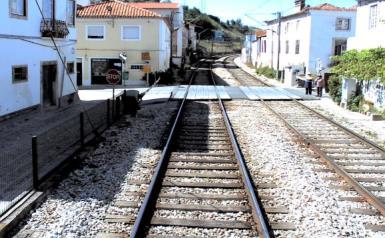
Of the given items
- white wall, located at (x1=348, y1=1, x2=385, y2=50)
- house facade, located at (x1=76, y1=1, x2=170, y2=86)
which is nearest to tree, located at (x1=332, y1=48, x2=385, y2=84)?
white wall, located at (x1=348, y1=1, x2=385, y2=50)

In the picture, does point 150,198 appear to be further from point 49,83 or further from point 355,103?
point 355,103

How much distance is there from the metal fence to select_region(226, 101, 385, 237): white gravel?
422cm

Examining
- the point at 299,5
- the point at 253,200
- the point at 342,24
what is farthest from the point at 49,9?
the point at 299,5

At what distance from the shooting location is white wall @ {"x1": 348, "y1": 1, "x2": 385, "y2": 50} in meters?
24.9

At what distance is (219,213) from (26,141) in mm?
8285

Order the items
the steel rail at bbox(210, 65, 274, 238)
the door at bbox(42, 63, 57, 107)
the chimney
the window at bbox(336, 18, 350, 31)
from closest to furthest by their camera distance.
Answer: the steel rail at bbox(210, 65, 274, 238)
the door at bbox(42, 63, 57, 107)
the window at bbox(336, 18, 350, 31)
the chimney

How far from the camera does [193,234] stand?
25.5ft

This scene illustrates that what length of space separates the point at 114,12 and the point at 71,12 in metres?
17.3

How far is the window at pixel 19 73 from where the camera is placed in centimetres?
2015

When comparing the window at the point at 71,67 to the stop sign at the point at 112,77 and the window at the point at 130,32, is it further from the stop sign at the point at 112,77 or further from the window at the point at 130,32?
the window at the point at 130,32

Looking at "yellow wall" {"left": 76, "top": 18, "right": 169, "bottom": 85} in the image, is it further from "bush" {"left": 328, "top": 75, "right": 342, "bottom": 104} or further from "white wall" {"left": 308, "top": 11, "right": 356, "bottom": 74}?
"bush" {"left": 328, "top": 75, "right": 342, "bottom": 104}

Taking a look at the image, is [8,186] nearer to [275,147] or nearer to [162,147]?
[162,147]

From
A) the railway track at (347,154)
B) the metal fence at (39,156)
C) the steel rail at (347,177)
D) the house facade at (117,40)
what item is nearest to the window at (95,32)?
the house facade at (117,40)

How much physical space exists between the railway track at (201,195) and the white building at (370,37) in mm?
9810
